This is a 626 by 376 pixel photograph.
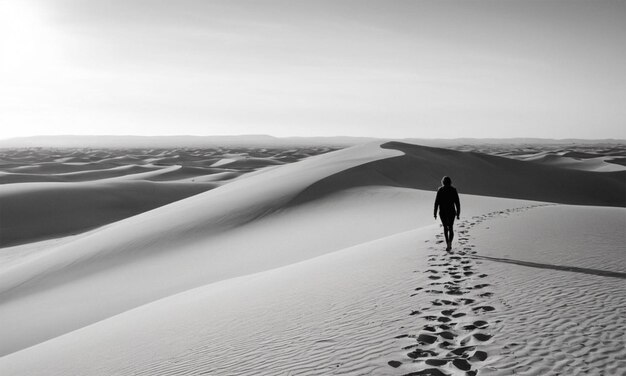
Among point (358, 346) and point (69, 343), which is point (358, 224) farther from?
point (358, 346)

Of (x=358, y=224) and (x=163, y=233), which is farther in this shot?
(x=163, y=233)

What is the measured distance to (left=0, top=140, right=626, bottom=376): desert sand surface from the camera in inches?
169

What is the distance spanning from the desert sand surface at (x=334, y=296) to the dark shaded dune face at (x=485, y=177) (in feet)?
16.0

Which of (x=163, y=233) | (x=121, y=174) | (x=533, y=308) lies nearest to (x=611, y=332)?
(x=533, y=308)

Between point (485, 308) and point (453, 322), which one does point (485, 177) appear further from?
point (453, 322)

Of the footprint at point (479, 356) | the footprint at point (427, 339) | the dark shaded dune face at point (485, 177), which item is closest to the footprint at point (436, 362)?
the footprint at point (479, 356)

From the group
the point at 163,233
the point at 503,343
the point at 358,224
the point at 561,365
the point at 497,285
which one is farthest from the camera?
the point at 163,233

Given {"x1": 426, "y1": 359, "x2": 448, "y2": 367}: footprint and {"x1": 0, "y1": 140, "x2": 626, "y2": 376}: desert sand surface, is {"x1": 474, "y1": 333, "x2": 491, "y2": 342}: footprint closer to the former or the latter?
{"x1": 0, "y1": 140, "x2": 626, "y2": 376}: desert sand surface

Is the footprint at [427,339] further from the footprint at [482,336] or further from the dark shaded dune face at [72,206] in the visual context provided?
the dark shaded dune face at [72,206]

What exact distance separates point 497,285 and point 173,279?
27.3 ft

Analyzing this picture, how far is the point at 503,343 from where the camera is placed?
422 centimetres

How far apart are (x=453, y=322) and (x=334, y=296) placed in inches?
72.4

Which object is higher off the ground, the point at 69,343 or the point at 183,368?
the point at 183,368

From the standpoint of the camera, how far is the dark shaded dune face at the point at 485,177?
899 inches
